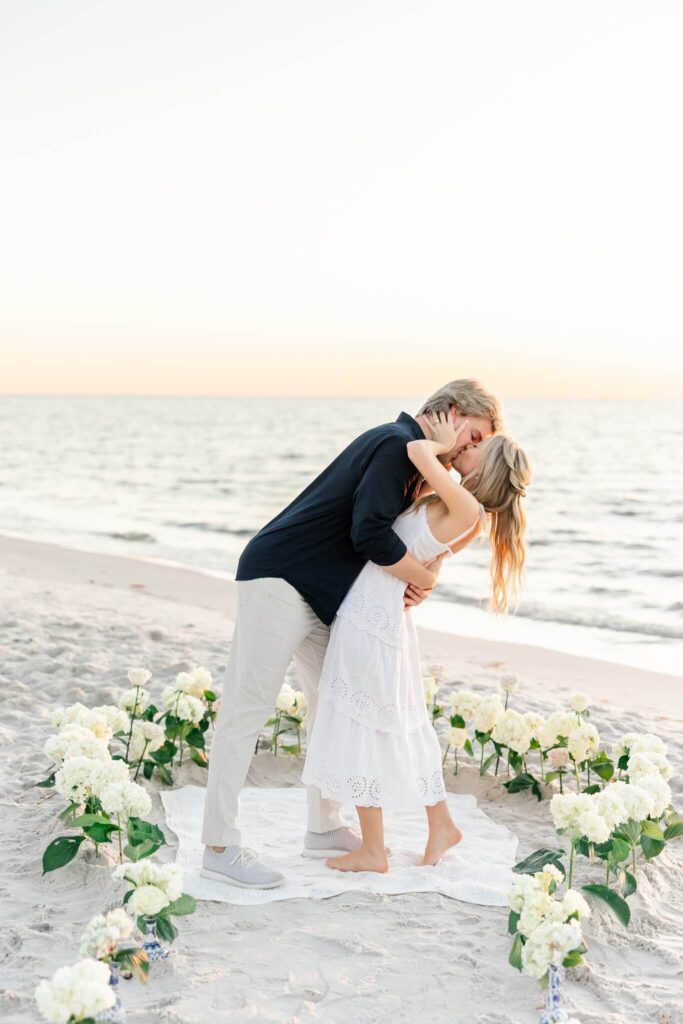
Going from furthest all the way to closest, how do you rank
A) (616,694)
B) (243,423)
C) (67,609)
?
1. (243,423)
2. (67,609)
3. (616,694)

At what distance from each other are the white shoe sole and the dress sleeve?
1.29 metres

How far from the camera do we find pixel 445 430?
386cm

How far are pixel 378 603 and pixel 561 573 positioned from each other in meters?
11.2

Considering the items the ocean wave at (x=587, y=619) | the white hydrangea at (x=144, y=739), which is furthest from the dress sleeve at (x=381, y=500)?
the ocean wave at (x=587, y=619)

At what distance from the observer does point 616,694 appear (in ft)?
24.7

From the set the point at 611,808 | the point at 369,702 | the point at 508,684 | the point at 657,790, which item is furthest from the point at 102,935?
the point at 508,684

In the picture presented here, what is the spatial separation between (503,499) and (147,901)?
2.01 meters

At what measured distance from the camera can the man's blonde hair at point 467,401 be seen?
3914mm

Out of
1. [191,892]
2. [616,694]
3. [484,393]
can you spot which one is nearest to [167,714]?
[191,892]

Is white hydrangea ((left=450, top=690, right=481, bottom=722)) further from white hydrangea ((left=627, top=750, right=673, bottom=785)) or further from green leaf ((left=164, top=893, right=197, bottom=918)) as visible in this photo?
green leaf ((left=164, top=893, right=197, bottom=918))

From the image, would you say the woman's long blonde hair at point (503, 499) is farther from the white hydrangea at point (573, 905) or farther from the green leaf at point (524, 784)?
the white hydrangea at point (573, 905)

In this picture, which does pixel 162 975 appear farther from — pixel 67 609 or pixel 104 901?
pixel 67 609

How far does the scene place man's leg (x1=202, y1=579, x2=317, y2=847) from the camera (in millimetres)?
3744

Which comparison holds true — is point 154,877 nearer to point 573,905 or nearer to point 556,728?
point 573,905
